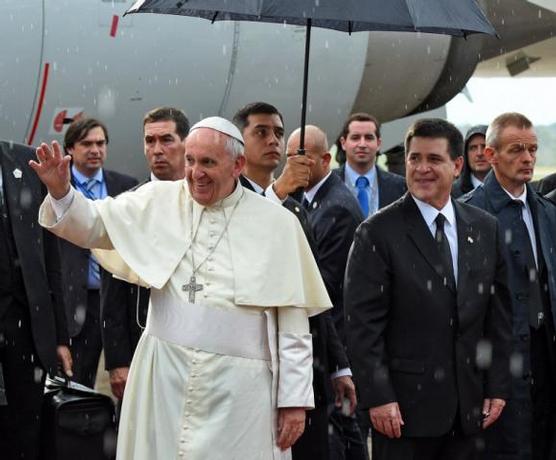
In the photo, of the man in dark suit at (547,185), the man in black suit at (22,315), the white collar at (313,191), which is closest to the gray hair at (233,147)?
the man in black suit at (22,315)

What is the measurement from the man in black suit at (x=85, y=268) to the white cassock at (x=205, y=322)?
2.51 m

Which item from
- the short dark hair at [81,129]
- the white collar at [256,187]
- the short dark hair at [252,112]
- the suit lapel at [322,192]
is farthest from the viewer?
the short dark hair at [81,129]

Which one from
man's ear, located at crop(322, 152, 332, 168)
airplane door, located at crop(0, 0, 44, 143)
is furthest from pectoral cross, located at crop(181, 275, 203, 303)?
airplane door, located at crop(0, 0, 44, 143)

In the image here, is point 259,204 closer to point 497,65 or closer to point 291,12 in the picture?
point 291,12

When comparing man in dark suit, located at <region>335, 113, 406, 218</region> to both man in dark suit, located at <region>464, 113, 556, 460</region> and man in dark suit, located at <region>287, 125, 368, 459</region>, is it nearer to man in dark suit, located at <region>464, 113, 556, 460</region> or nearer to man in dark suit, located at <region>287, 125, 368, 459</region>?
man in dark suit, located at <region>287, 125, 368, 459</region>

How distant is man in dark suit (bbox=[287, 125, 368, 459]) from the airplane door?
9.26 feet

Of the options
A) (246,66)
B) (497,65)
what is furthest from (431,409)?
(497,65)

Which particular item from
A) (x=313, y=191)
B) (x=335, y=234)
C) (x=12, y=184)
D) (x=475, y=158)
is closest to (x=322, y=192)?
(x=313, y=191)

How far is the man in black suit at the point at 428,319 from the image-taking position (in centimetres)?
480

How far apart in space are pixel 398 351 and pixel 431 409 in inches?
9.8

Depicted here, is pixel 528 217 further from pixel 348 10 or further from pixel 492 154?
pixel 348 10

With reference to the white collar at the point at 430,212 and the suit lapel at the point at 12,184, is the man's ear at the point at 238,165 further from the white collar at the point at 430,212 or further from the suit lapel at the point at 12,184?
the suit lapel at the point at 12,184

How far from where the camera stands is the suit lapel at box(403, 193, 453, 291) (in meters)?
4.91

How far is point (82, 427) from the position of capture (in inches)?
195
